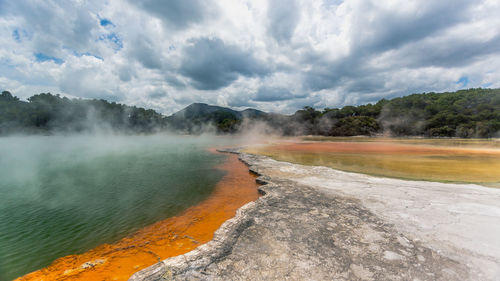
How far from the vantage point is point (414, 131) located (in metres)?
53.6

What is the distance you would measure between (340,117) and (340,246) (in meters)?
81.2

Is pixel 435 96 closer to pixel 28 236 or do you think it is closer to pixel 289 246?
pixel 289 246

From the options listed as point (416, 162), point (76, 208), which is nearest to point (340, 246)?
point (76, 208)

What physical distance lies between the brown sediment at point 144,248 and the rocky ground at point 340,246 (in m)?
1.00

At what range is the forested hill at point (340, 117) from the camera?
49.5 metres

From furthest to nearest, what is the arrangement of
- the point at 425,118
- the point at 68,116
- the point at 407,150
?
1. the point at 68,116
2. the point at 425,118
3. the point at 407,150

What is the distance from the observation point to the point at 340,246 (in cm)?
358

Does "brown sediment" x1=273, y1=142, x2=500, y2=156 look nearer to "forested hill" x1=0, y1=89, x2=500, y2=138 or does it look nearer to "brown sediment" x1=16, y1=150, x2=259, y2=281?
"brown sediment" x1=16, y1=150, x2=259, y2=281

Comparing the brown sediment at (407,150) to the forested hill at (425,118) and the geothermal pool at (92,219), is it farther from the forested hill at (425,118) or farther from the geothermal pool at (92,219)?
the forested hill at (425,118)

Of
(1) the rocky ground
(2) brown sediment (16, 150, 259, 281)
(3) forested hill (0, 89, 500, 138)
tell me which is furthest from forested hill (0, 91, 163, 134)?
(1) the rocky ground

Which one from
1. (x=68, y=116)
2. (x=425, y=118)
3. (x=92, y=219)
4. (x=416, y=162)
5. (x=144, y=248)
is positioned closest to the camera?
(x=144, y=248)

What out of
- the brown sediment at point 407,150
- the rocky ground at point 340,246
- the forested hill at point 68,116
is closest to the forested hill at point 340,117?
the forested hill at point 68,116

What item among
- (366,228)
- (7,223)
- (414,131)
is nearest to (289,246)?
(366,228)

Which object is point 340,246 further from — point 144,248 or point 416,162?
point 416,162
